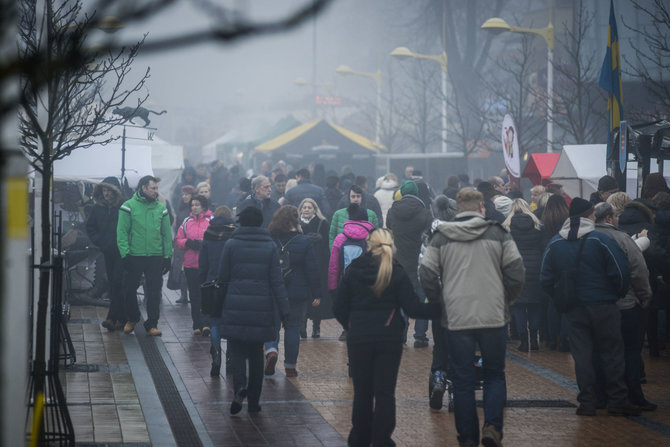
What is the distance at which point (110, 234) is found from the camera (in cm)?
1279

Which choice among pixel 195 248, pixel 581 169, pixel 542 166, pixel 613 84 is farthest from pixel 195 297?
pixel 542 166

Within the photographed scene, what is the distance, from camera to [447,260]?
7051mm

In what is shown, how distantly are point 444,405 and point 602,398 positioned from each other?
1352mm

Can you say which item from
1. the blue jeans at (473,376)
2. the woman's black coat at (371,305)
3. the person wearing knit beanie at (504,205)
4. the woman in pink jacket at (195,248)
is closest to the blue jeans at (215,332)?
the woman in pink jacket at (195,248)

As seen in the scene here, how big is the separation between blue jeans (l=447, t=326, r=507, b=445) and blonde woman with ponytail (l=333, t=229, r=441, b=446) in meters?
0.42

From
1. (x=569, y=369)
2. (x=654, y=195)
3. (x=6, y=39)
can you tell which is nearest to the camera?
(x=6, y=39)

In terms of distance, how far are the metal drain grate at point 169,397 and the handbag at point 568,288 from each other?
3101mm

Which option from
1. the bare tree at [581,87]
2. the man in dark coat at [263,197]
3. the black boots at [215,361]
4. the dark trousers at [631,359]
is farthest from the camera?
the bare tree at [581,87]

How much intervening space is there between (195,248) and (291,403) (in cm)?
432

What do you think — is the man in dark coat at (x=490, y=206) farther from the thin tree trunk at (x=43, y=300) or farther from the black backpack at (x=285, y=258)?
the thin tree trunk at (x=43, y=300)

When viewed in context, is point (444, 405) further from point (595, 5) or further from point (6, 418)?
point (595, 5)

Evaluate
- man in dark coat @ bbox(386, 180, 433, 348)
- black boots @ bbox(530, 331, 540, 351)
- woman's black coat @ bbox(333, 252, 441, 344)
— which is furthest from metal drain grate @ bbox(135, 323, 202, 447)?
black boots @ bbox(530, 331, 540, 351)

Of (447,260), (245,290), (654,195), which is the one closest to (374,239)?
(447,260)

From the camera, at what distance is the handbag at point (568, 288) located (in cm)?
824
